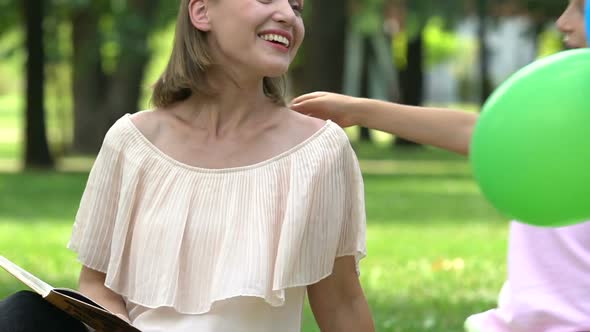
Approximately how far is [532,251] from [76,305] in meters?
1.20

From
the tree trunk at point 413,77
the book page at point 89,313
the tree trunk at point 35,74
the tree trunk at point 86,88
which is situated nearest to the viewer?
the book page at point 89,313

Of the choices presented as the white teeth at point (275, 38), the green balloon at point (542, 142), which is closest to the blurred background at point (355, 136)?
the white teeth at point (275, 38)

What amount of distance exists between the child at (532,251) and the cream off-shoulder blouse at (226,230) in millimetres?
224

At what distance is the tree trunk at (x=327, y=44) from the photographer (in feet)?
63.0

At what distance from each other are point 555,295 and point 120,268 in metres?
1.19

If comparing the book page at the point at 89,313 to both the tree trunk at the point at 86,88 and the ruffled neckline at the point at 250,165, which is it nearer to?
the ruffled neckline at the point at 250,165

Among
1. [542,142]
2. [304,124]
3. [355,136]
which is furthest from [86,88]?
[542,142]

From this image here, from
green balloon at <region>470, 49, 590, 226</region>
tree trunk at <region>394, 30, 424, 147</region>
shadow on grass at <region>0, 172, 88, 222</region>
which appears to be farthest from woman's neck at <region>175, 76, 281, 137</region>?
tree trunk at <region>394, 30, 424, 147</region>

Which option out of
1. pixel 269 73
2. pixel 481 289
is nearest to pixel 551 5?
pixel 481 289

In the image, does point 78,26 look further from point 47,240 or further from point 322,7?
point 47,240

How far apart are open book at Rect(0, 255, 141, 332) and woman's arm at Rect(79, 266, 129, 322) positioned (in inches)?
15.8

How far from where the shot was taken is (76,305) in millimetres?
2982

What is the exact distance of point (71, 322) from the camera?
10.3 ft

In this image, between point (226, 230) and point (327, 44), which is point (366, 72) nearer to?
point (327, 44)
